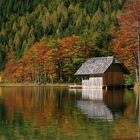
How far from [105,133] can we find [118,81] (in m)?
53.3

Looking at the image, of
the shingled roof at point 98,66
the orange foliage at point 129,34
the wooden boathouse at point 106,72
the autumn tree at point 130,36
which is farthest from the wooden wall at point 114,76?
the orange foliage at point 129,34

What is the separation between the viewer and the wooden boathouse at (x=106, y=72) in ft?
227

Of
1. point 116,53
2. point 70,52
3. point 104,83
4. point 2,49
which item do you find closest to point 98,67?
point 104,83

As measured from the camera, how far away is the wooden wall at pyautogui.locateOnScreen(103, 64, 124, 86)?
6938 centimetres

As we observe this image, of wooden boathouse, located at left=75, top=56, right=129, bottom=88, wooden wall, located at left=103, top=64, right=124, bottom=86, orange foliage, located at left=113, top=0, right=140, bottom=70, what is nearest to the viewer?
orange foliage, located at left=113, top=0, right=140, bottom=70

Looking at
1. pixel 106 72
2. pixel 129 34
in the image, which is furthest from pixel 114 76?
pixel 129 34

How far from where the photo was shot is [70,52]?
90.1 metres

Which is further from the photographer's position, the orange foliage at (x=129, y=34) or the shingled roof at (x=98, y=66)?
the shingled roof at (x=98, y=66)

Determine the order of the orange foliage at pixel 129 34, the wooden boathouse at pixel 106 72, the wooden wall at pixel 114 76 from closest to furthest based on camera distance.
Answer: the orange foliage at pixel 129 34 → the wooden boathouse at pixel 106 72 → the wooden wall at pixel 114 76

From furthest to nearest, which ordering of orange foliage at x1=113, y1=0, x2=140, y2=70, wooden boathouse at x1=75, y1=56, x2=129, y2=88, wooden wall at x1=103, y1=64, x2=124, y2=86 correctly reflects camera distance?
wooden wall at x1=103, y1=64, x2=124, y2=86
wooden boathouse at x1=75, y1=56, x2=129, y2=88
orange foliage at x1=113, y1=0, x2=140, y2=70

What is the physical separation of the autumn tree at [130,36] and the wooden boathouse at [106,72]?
2.29 m

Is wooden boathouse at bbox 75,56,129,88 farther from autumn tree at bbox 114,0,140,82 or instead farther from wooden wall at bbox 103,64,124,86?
autumn tree at bbox 114,0,140,82

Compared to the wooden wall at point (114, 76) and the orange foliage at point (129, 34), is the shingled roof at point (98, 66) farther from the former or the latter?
the orange foliage at point (129, 34)

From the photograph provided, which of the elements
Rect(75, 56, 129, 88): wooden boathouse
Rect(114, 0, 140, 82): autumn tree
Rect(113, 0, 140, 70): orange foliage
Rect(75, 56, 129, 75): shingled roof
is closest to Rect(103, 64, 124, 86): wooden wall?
Rect(75, 56, 129, 88): wooden boathouse
